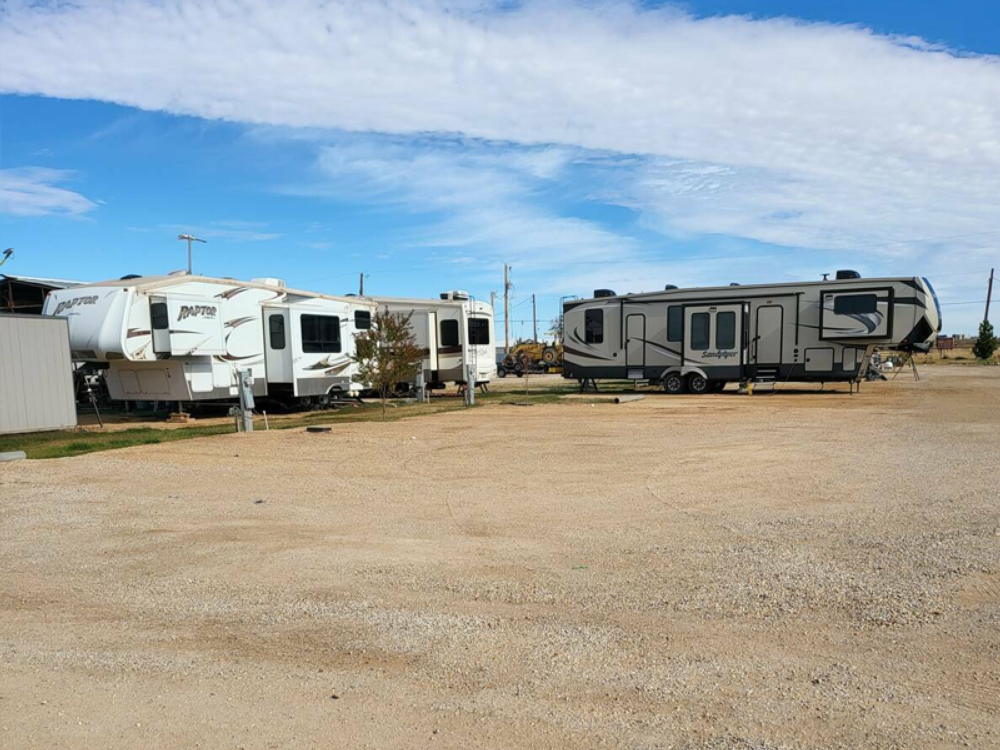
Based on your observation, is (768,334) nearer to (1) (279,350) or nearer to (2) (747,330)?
(2) (747,330)

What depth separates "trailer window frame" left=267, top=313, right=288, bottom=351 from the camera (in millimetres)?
17312

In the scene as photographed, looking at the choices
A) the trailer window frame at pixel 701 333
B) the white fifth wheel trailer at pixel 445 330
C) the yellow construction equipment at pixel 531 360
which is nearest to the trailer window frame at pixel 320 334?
the white fifth wheel trailer at pixel 445 330

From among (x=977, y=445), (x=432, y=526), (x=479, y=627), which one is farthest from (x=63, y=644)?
(x=977, y=445)

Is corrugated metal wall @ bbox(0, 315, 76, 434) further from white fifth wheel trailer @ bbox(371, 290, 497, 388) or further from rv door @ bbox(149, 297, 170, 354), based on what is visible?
white fifth wheel trailer @ bbox(371, 290, 497, 388)

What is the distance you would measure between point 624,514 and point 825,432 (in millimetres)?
6758

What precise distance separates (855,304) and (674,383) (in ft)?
16.9

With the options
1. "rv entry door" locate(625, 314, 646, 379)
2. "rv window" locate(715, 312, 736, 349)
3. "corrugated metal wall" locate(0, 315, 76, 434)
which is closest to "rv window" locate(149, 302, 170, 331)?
"corrugated metal wall" locate(0, 315, 76, 434)

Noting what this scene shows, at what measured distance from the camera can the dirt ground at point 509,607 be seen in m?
3.21

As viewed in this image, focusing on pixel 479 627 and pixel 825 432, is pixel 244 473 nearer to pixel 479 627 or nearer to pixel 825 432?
pixel 479 627

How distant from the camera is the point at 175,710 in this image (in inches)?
132

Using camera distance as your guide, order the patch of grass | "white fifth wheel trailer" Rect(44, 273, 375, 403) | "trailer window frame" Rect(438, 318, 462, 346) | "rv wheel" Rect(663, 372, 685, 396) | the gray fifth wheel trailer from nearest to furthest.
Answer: the patch of grass < "white fifth wheel trailer" Rect(44, 273, 375, 403) < the gray fifth wheel trailer < "rv wheel" Rect(663, 372, 685, 396) < "trailer window frame" Rect(438, 318, 462, 346)

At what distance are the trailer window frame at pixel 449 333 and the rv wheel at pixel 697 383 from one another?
6.68 m

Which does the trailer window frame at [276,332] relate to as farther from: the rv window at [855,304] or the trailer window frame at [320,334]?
the rv window at [855,304]

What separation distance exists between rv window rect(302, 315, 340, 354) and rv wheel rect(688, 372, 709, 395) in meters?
9.83
